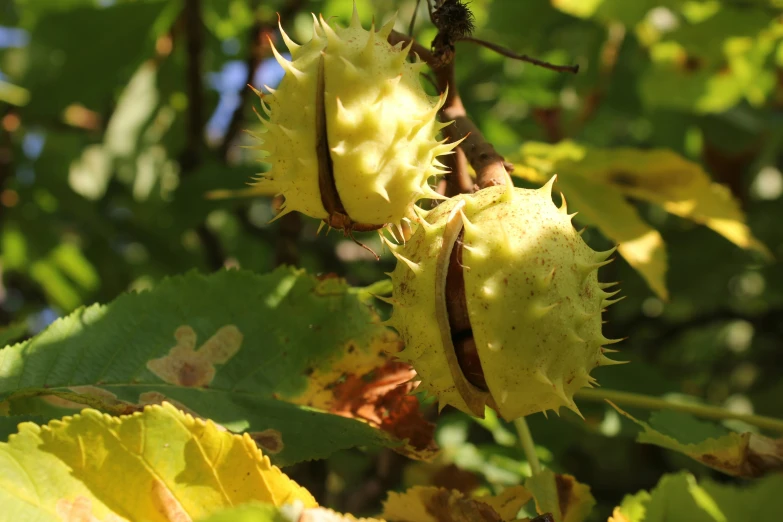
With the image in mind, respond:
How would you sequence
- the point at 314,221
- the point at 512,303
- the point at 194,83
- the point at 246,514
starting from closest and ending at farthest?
1. the point at 246,514
2. the point at 512,303
3. the point at 194,83
4. the point at 314,221

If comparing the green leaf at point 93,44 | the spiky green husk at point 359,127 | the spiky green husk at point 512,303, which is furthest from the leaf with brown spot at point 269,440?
the green leaf at point 93,44

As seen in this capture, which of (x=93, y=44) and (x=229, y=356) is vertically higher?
(x=93, y=44)

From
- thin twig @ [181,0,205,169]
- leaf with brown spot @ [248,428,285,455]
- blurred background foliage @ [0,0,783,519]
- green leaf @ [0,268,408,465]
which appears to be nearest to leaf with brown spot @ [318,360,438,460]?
green leaf @ [0,268,408,465]

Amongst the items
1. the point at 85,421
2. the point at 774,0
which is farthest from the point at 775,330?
the point at 85,421

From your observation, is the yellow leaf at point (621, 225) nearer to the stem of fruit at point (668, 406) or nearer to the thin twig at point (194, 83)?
the stem of fruit at point (668, 406)

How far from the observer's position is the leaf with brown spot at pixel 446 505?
123 centimetres

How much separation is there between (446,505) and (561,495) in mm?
201

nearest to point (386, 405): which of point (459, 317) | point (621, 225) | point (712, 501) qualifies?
point (459, 317)

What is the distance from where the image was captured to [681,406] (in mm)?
1506

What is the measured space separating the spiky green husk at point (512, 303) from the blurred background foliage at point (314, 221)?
1080mm

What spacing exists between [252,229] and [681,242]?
1612mm

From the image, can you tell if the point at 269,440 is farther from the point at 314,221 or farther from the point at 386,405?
the point at 314,221

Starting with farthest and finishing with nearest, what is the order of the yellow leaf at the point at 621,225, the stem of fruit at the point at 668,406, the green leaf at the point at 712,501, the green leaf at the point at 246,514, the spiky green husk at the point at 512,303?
the yellow leaf at the point at 621,225, the stem of fruit at the point at 668,406, the spiky green husk at the point at 512,303, the green leaf at the point at 712,501, the green leaf at the point at 246,514

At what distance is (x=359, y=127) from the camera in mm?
1132
